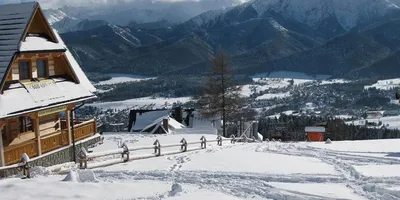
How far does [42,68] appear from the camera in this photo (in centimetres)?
2603

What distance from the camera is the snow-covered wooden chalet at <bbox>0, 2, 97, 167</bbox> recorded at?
72.0ft

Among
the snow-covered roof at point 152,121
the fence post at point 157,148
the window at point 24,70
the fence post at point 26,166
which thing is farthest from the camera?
the snow-covered roof at point 152,121

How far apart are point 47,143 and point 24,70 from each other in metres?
3.94

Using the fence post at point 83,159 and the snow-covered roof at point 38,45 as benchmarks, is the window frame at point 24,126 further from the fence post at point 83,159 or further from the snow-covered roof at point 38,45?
the fence post at point 83,159

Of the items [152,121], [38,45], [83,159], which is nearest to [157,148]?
[83,159]

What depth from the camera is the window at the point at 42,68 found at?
84.3ft

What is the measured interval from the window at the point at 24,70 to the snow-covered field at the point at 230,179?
278 inches

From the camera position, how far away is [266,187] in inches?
669

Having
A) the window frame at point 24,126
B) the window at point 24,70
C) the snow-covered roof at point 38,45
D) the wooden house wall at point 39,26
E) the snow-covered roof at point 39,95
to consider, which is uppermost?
the wooden house wall at point 39,26

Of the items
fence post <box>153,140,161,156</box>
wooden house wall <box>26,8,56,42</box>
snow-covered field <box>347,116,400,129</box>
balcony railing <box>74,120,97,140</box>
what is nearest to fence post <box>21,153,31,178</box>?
fence post <box>153,140,161,156</box>

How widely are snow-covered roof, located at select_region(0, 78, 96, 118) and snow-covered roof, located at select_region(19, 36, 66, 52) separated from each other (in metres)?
1.72

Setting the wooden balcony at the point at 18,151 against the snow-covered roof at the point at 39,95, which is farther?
the wooden balcony at the point at 18,151

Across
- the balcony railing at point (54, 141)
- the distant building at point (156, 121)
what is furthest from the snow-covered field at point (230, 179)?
the distant building at point (156, 121)

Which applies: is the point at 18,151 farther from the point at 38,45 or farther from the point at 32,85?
the point at 38,45
